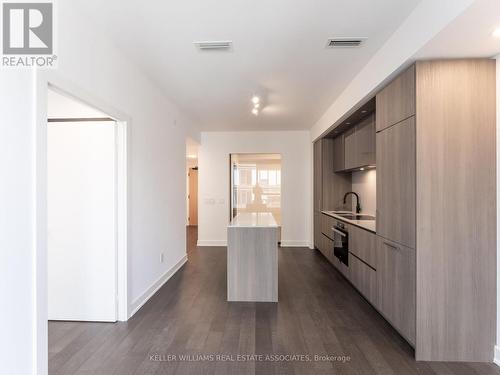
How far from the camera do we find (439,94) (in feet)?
7.16

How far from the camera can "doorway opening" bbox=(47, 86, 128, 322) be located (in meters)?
2.79

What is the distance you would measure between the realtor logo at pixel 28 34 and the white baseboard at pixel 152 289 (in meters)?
2.43

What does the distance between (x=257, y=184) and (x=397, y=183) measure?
15.1ft

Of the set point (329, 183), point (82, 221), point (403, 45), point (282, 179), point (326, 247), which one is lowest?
point (326, 247)

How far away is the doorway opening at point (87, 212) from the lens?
2789 millimetres

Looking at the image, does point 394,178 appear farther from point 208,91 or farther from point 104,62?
point 104,62

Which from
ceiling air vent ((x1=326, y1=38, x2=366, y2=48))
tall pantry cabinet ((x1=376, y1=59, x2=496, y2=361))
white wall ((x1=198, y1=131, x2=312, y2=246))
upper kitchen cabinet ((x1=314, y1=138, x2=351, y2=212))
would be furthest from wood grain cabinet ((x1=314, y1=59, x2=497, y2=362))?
white wall ((x1=198, y1=131, x2=312, y2=246))

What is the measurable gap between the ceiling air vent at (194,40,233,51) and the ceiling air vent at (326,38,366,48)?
3.06ft

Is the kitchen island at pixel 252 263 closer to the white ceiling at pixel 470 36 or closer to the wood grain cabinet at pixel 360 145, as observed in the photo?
the wood grain cabinet at pixel 360 145

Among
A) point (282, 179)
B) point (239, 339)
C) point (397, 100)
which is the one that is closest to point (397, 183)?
point (397, 100)

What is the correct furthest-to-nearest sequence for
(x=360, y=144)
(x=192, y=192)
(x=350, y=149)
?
(x=192, y=192) → (x=350, y=149) → (x=360, y=144)

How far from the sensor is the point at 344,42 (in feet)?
8.30

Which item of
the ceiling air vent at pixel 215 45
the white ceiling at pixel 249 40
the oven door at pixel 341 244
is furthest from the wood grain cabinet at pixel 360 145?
the ceiling air vent at pixel 215 45

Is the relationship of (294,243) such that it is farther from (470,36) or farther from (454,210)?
(470,36)
